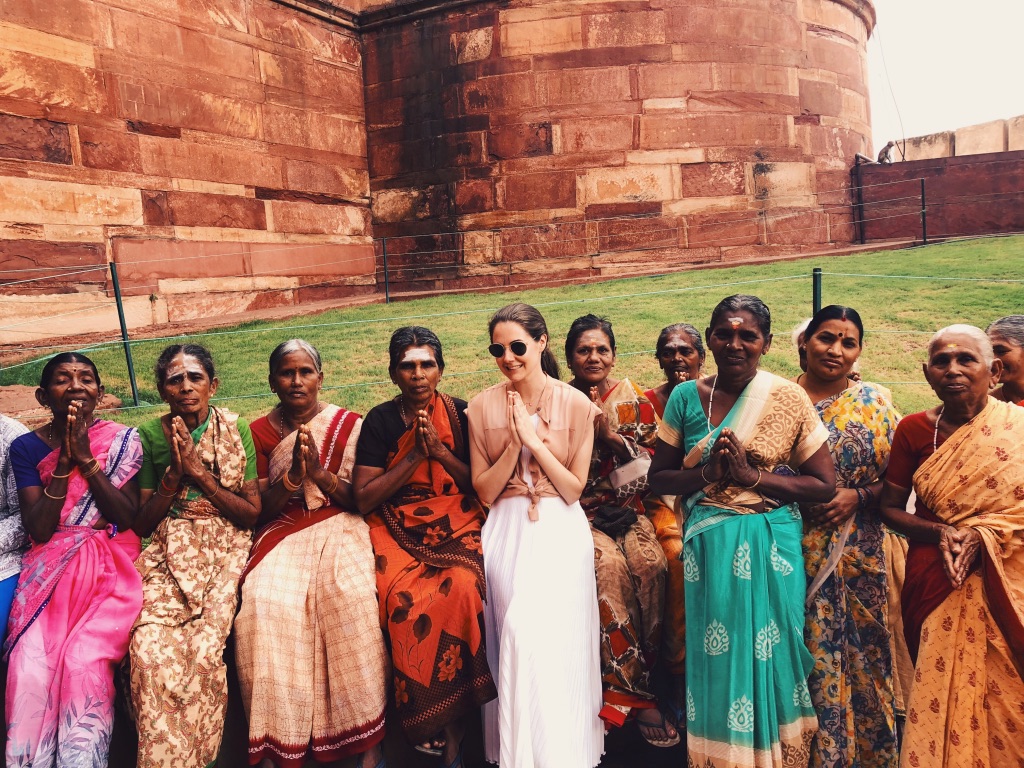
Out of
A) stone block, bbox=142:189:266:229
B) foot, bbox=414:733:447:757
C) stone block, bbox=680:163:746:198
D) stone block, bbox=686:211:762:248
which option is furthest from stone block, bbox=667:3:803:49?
foot, bbox=414:733:447:757

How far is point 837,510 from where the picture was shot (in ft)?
10.4

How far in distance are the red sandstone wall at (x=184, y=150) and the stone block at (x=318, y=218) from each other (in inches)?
0.9

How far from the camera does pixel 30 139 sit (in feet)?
29.7

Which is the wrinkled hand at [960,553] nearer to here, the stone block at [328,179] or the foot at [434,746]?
the foot at [434,746]

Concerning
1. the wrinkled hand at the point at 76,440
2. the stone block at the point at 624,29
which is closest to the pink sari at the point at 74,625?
the wrinkled hand at the point at 76,440

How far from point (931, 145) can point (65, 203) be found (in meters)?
17.7

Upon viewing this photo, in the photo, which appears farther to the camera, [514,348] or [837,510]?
[514,348]

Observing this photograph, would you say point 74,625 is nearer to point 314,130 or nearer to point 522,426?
point 522,426

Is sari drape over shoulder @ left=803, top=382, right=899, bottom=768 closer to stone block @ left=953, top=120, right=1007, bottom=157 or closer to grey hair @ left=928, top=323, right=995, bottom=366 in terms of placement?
grey hair @ left=928, top=323, right=995, bottom=366

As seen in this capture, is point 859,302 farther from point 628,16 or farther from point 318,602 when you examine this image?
point 318,602

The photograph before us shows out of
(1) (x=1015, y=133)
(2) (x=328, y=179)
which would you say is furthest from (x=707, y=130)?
(1) (x=1015, y=133)

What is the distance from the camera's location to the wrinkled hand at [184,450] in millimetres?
3340

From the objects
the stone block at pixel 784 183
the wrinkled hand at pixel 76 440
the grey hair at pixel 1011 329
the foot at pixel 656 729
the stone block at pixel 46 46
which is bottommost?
→ the foot at pixel 656 729

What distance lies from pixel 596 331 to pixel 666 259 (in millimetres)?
8452
